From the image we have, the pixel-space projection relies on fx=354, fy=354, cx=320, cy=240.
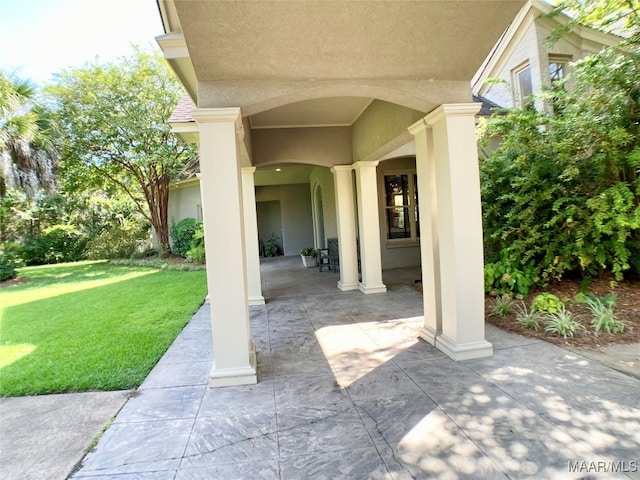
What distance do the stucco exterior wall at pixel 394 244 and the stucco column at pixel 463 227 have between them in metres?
6.12

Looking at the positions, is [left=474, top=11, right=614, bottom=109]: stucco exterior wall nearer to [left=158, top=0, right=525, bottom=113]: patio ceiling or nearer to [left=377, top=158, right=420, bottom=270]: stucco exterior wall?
[left=377, top=158, right=420, bottom=270]: stucco exterior wall

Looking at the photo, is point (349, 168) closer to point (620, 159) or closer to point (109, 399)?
point (620, 159)

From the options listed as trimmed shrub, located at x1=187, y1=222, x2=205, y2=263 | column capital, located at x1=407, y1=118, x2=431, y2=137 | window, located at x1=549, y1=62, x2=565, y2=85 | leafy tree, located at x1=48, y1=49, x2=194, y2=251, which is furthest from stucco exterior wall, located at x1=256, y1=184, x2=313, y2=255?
column capital, located at x1=407, y1=118, x2=431, y2=137

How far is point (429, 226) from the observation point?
13.9ft

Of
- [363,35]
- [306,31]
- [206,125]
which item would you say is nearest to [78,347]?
[206,125]

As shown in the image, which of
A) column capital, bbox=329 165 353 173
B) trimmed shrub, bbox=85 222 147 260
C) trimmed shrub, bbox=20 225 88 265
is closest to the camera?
column capital, bbox=329 165 353 173

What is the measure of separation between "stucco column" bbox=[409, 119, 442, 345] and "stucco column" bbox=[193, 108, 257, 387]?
2164 millimetres

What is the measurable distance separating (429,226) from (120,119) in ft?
43.9

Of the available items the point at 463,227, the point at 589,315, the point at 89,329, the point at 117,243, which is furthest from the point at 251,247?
the point at 117,243

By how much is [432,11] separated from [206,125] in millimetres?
2229

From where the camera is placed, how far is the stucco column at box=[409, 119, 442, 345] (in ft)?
13.6

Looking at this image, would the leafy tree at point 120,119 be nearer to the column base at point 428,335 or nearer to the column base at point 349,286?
the column base at point 349,286

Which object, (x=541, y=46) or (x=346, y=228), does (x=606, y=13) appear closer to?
(x=541, y=46)

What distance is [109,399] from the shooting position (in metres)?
3.27
